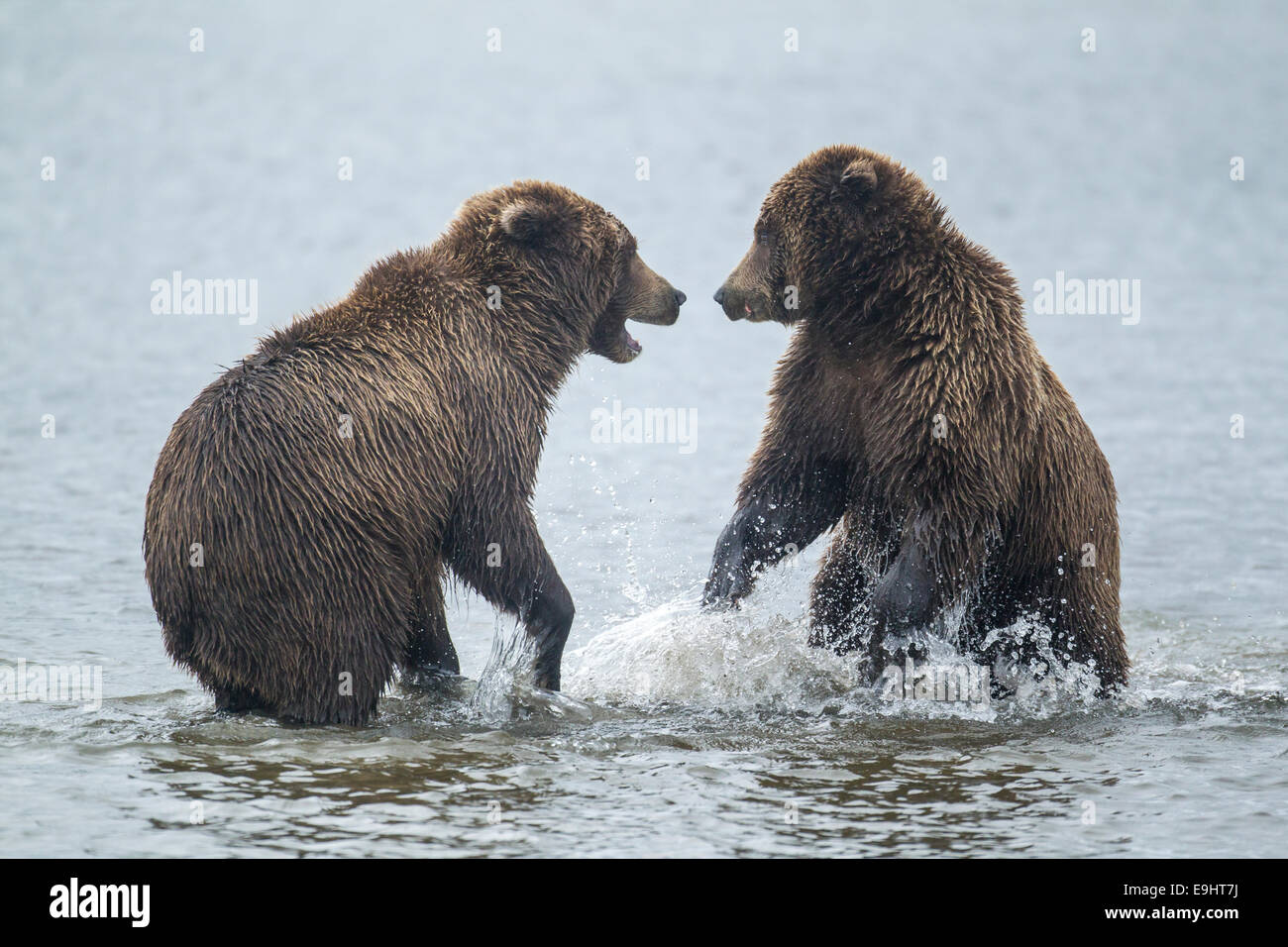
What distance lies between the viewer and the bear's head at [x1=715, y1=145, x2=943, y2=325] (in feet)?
23.7

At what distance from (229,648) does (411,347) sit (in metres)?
1.42

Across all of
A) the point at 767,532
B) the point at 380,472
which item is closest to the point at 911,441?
the point at 767,532

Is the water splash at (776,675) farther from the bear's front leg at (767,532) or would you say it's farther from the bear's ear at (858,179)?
the bear's ear at (858,179)

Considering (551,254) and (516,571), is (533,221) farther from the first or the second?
(516,571)

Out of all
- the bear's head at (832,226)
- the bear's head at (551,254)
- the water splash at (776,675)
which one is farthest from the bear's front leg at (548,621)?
the bear's head at (832,226)

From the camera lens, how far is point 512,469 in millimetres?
6965

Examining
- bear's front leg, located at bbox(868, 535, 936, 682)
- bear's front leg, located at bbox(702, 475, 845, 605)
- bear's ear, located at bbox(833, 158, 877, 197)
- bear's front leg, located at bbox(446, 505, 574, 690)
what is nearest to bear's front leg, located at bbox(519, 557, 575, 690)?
bear's front leg, located at bbox(446, 505, 574, 690)

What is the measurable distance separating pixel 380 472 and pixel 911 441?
7.22 ft

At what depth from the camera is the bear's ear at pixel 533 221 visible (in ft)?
23.6

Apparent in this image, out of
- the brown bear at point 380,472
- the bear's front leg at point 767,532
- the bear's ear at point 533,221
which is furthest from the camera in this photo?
the bear's front leg at point 767,532

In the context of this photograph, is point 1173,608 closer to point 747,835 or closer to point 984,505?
point 984,505

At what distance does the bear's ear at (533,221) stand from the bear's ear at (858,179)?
1207 millimetres

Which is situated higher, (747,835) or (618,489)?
(618,489)
